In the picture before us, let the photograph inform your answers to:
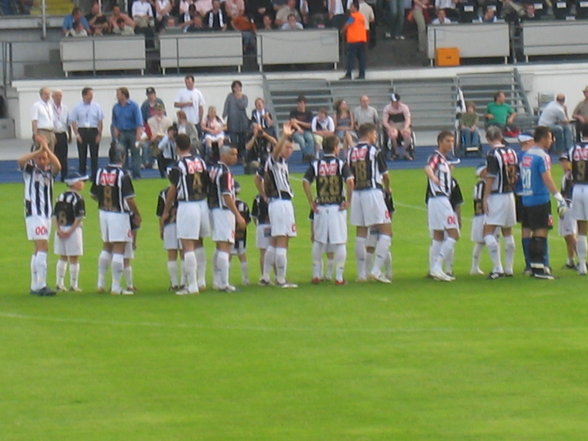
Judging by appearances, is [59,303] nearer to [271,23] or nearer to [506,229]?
[506,229]

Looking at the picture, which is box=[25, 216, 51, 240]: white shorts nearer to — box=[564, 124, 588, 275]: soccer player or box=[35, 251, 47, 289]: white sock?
box=[35, 251, 47, 289]: white sock

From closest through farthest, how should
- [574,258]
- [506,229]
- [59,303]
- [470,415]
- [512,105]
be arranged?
[470,415]
[59,303]
[506,229]
[574,258]
[512,105]

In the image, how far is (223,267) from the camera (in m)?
19.0

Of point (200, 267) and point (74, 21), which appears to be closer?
point (200, 267)

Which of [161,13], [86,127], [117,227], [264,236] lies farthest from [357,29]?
[117,227]

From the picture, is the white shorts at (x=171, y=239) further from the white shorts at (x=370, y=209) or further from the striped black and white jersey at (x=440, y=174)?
the striped black and white jersey at (x=440, y=174)

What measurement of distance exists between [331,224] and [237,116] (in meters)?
16.4

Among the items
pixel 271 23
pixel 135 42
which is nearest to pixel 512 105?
pixel 271 23

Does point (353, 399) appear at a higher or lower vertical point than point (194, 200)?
lower

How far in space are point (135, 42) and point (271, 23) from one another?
4233 mm

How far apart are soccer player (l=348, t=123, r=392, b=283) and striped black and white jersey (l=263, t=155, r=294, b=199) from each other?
0.94 metres

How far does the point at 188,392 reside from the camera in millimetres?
13344

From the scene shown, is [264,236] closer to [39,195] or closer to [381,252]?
[381,252]

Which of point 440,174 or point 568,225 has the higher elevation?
point 440,174
